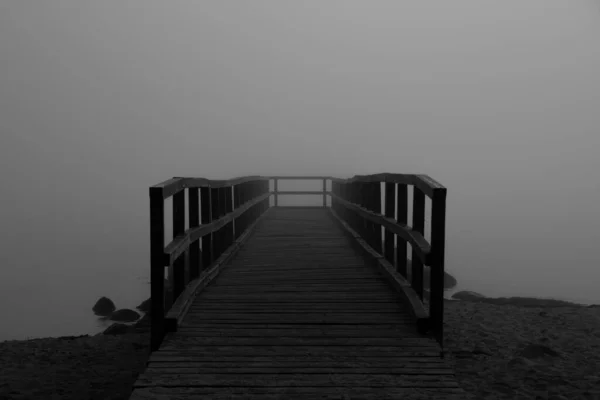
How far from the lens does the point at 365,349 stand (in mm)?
4516

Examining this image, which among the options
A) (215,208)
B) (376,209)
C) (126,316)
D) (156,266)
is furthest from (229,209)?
(126,316)

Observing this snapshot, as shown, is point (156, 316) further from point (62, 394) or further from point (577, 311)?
point (577, 311)

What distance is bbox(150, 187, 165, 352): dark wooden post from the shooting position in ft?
15.5

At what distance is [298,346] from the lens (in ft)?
15.1

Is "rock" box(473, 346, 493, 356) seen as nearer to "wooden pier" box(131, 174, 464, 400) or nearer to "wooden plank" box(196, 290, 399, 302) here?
"wooden pier" box(131, 174, 464, 400)

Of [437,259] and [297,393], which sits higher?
[437,259]

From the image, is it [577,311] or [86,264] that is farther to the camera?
[86,264]

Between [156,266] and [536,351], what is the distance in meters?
5.20

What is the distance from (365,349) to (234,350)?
3.15ft

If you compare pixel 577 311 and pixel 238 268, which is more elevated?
pixel 238 268

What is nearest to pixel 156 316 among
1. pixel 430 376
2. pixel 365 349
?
pixel 365 349

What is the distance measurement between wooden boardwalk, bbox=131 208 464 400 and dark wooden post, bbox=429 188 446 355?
0.71ft

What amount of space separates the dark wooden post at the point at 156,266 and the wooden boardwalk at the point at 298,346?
0.11 metres

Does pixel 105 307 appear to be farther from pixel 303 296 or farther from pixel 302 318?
pixel 302 318
